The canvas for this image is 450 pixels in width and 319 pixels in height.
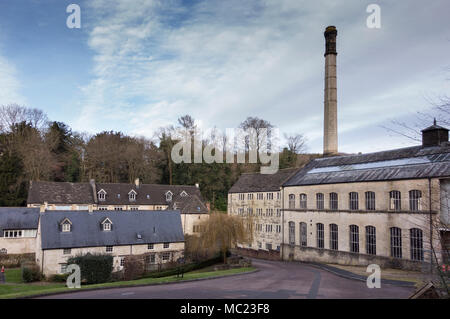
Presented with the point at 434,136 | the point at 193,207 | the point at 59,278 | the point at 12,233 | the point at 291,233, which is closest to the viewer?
the point at 59,278

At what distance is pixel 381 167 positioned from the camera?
31562 mm

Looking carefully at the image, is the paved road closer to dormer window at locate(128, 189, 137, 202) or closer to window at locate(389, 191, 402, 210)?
window at locate(389, 191, 402, 210)

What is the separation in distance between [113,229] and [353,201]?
84.2 ft

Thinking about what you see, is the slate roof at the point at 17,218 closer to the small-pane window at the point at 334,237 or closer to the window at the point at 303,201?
the window at the point at 303,201

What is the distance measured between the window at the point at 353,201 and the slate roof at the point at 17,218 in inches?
1452

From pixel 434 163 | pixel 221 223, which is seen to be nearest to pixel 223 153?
pixel 221 223

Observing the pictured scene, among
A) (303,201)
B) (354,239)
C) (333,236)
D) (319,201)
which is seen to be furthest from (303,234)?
(354,239)

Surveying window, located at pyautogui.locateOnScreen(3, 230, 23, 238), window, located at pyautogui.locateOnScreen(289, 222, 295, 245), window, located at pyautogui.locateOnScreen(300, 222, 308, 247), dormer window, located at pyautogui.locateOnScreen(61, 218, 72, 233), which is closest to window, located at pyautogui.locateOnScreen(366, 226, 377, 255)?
window, located at pyautogui.locateOnScreen(300, 222, 308, 247)

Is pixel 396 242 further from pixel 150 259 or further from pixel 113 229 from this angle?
pixel 113 229

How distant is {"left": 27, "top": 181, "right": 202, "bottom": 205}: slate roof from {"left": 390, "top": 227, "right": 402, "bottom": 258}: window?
35.0 meters

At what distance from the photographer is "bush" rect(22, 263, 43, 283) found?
28.9 metres

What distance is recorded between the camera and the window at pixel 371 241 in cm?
2983

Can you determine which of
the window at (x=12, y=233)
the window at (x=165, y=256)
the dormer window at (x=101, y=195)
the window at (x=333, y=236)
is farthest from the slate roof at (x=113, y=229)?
the window at (x=333, y=236)

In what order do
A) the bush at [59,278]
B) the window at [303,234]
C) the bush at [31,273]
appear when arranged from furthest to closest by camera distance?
the window at [303,234], the bush at [59,278], the bush at [31,273]
